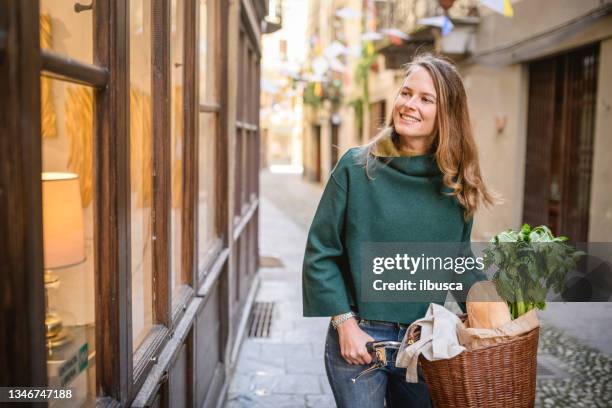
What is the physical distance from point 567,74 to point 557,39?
1.68 feet

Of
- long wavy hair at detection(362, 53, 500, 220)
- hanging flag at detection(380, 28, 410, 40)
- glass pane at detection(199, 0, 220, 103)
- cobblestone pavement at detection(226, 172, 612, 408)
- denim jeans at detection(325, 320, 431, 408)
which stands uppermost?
hanging flag at detection(380, 28, 410, 40)

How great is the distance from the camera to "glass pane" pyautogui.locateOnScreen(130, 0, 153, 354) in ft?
6.60

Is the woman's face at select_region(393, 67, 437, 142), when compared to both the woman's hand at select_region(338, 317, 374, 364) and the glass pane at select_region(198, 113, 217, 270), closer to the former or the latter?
the woman's hand at select_region(338, 317, 374, 364)

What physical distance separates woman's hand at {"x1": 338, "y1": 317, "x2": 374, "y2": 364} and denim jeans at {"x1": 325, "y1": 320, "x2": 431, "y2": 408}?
0.04m

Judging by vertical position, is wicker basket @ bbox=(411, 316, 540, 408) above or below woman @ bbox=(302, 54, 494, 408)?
below

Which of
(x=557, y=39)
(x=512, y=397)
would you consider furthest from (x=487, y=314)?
(x=557, y=39)

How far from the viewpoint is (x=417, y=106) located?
2.05 m

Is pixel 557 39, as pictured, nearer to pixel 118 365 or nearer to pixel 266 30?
pixel 266 30

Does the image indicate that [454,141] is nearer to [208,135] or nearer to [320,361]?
[208,135]

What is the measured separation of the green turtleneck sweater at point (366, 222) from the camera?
201 centimetres

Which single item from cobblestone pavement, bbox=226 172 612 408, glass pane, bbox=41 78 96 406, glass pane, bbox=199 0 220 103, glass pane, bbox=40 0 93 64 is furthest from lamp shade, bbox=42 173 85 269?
cobblestone pavement, bbox=226 172 612 408

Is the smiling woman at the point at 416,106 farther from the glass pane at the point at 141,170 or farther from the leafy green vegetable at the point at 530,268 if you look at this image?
the glass pane at the point at 141,170

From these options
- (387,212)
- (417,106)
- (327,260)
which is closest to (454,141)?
(417,106)

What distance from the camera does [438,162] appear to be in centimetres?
206
